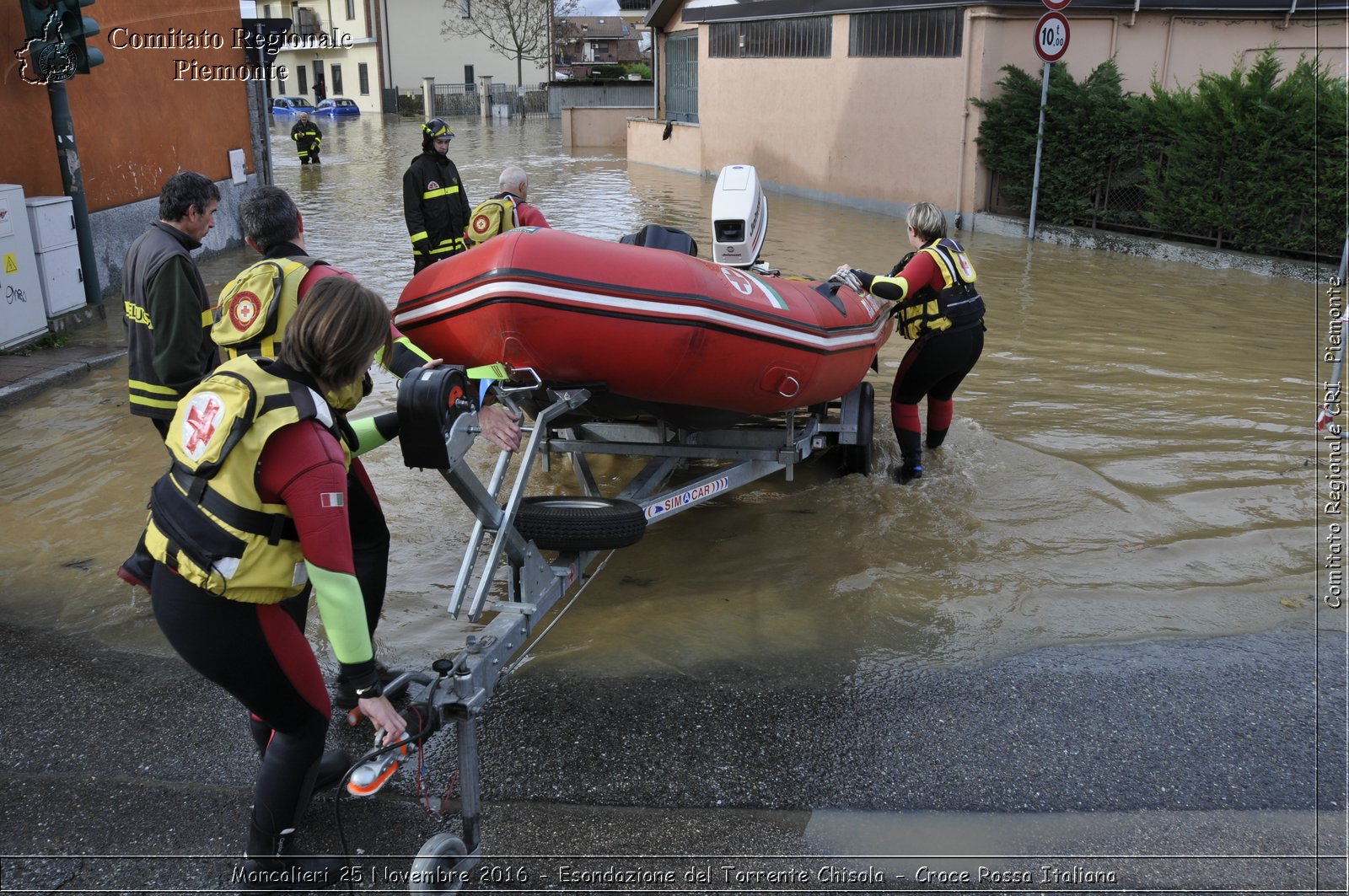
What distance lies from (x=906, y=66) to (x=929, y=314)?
10981 millimetres

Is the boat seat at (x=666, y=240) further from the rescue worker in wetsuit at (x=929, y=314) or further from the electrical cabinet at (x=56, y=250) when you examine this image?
the electrical cabinet at (x=56, y=250)

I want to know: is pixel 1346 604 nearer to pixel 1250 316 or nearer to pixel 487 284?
pixel 487 284

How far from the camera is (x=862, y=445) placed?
5.52m

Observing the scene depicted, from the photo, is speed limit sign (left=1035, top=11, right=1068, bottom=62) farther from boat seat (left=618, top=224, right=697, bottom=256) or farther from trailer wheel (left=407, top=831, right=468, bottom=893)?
trailer wheel (left=407, top=831, right=468, bottom=893)

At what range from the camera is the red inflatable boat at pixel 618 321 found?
3621 mm

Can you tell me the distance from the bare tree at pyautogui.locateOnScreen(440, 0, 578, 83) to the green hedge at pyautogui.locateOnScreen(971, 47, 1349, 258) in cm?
3984

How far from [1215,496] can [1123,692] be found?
2233mm

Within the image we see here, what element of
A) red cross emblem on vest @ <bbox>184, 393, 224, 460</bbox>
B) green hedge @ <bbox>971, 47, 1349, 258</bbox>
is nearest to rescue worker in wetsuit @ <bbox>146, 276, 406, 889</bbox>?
red cross emblem on vest @ <bbox>184, 393, 224, 460</bbox>

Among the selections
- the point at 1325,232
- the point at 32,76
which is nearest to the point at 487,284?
the point at 32,76

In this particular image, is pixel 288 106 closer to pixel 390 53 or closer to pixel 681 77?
pixel 390 53

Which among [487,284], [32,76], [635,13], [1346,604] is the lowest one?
[1346,604]

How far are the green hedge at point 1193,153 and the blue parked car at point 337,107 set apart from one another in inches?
1601

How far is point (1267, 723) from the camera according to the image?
3527mm

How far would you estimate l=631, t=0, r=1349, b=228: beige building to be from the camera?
1377 cm
